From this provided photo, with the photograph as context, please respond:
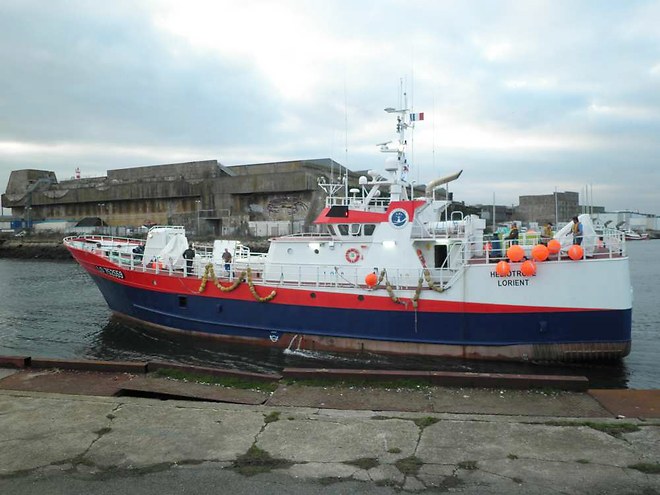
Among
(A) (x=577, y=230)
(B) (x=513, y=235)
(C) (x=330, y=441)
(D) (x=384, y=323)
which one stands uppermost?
(A) (x=577, y=230)

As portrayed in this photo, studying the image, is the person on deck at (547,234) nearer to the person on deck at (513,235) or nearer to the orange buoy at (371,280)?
the person on deck at (513,235)

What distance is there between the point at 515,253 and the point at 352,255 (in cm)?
496

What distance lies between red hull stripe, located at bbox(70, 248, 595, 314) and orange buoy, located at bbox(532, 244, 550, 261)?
139 centimetres

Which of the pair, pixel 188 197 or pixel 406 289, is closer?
pixel 406 289

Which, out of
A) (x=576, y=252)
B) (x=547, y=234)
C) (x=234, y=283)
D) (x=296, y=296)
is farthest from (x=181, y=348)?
(x=576, y=252)

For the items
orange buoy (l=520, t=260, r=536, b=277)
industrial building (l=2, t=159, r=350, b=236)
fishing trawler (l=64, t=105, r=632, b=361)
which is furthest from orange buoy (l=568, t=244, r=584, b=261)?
industrial building (l=2, t=159, r=350, b=236)

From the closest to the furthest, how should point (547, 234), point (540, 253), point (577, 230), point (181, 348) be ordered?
point (540, 253)
point (577, 230)
point (547, 234)
point (181, 348)

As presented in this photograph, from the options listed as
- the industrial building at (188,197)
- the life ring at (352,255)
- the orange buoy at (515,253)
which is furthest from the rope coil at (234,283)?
the industrial building at (188,197)

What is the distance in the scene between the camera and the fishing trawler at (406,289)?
12938 millimetres

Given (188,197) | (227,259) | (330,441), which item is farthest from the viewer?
(188,197)

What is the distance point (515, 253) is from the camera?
12.9 meters

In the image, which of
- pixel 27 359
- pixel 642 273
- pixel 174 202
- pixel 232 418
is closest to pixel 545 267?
pixel 232 418

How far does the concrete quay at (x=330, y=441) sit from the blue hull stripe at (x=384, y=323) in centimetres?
567

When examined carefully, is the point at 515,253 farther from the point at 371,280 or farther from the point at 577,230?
the point at 371,280
